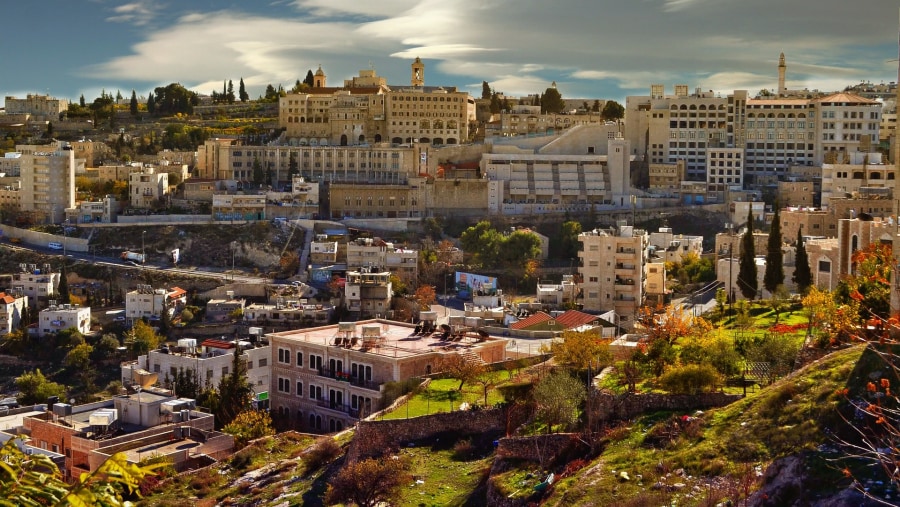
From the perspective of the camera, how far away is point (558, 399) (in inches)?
619

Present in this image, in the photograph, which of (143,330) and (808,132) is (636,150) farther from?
(143,330)

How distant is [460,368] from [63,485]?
14.8 meters

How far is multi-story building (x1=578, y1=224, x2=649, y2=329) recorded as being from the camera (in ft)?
105

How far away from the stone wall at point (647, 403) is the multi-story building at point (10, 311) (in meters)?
29.0

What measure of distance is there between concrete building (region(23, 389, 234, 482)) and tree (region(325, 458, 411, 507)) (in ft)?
12.8

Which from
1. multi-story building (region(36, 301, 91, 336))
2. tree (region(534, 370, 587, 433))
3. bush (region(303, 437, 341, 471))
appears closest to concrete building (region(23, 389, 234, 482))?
bush (region(303, 437, 341, 471))

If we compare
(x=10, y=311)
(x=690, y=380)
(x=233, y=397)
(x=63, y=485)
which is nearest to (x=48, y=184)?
(x=10, y=311)

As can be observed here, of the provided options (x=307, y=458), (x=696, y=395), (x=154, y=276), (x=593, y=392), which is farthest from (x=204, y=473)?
(x=154, y=276)

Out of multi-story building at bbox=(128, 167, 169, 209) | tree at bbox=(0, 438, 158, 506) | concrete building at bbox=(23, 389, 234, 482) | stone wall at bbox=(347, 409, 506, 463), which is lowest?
concrete building at bbox=(23, 389, 234, 482)

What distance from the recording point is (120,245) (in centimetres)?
4869

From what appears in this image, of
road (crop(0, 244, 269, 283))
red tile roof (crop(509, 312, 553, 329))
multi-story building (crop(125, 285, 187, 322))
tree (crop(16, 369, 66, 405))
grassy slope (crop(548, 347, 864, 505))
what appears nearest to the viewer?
grassy slope (crop(548, 347, 864, 505))

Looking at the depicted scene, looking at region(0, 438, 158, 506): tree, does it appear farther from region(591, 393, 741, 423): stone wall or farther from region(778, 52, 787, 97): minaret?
region(778, 52, 787, 97): minaret

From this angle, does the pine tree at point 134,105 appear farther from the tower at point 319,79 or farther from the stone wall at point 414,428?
the stone wall at point 414,428

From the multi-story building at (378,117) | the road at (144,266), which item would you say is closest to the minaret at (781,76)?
the multi-story building at (378,117)
